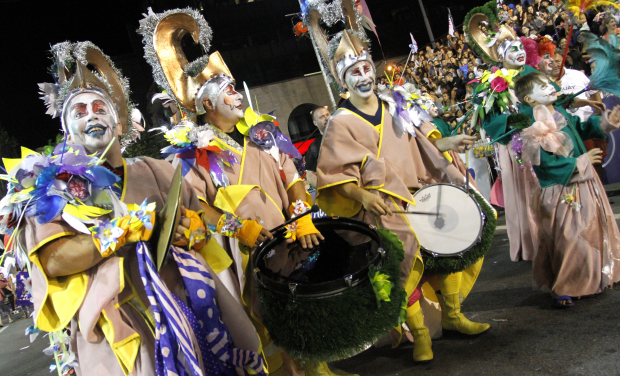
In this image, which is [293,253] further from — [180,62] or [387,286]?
[180,62]

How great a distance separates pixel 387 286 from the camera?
205 centimetres

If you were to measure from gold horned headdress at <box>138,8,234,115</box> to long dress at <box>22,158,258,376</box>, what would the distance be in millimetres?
1479

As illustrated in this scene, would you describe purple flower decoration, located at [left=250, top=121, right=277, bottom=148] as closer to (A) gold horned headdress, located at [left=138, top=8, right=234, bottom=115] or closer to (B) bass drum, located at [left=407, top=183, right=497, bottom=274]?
(A) gold horned headdress, located at [left=138, top=8, right=234, bottom=115]

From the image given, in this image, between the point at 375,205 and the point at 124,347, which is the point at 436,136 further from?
the point at 124,347

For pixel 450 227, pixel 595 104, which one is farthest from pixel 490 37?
pixel 450 227

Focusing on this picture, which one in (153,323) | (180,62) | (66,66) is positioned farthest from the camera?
(180,62)

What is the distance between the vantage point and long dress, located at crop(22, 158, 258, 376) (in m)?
1.86

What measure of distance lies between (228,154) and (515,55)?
2516 millimetres

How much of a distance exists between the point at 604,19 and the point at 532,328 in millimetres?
4821

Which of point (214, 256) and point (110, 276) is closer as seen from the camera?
point (110, 276)

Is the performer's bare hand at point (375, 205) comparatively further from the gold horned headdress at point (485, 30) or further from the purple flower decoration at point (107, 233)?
the gold horned headdress at point (485, 30)

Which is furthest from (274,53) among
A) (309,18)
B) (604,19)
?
(309,18)

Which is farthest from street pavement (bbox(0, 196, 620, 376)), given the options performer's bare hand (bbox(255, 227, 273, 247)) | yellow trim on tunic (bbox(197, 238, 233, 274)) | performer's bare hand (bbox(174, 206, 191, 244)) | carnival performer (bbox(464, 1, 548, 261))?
performer's bare hand (bbox(174, 206, 191, 244))

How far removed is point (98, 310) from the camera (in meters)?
1.86
